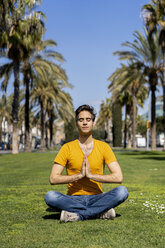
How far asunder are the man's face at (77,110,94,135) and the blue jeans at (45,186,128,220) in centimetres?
80

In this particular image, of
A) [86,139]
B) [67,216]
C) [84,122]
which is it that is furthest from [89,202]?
[84,122]

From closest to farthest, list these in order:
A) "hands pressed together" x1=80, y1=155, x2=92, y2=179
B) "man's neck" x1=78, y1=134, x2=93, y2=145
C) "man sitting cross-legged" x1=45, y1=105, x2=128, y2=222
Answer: "hands pressed together" x1=80, y1=155, x2=92, y2=179
"man sitting cross-legged" x1=45, y1=105, x2=128, y2=222
"man's neck" x1=78, y1=134, x2=93, y2=145

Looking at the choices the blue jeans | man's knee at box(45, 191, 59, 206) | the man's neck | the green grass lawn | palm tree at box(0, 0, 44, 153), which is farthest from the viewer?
palm tree at box(0, 0, 44, 153)

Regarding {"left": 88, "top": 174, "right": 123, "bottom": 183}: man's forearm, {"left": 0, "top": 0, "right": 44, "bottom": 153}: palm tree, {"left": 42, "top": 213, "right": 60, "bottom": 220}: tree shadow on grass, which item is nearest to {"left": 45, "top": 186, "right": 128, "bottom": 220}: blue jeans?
{"left": 88, "top": 174, "right": 123, "bottom": 183}: man's forearm

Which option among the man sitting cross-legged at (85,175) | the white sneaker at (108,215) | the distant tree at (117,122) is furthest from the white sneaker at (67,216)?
the distant tree at (117,122)

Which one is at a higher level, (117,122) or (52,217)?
(117,122)

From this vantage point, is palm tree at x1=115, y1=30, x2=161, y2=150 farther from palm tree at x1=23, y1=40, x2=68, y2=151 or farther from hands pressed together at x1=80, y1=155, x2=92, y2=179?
A: hands pressed together at x1=80, y1=155, x2=92, y2=179

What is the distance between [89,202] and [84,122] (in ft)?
3.21

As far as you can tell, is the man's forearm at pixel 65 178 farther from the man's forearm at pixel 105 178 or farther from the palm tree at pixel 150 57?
the palm tree at pixel 150 57

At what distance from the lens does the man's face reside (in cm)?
428

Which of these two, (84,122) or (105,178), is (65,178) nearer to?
(105,178)

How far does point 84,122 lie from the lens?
4.27m

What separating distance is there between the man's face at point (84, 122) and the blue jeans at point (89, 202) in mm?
800

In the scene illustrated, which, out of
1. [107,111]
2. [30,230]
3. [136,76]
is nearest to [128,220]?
[30,230]
